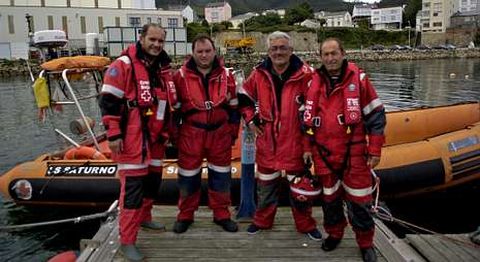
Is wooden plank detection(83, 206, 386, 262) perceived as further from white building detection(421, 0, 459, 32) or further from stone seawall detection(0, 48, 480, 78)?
white building detection(421, 0, 459, 32)

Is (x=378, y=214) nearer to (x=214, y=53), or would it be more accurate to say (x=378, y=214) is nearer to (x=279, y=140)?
(x=279, y=140)

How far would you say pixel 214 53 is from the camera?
402 cm

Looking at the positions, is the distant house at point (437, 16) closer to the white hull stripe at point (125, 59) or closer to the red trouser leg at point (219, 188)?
the red trouser leg at point (219, 188)

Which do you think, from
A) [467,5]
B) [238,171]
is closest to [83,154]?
[238,171]

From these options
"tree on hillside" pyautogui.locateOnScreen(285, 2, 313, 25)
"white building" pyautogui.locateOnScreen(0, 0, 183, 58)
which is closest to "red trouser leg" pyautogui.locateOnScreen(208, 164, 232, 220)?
"white building" pyautogui.locateOnScreen(0, 0, 183, 58)

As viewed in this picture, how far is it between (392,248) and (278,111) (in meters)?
1.44

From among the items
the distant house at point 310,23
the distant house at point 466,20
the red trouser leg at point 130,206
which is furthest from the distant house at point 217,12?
the red trouser leg at point 130,206

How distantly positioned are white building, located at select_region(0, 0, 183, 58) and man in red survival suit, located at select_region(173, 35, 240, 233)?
52.4 meters

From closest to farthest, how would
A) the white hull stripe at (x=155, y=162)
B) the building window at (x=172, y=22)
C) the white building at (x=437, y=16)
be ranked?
the white hull stripe at (x=155, y=162), the building window at (x=172, y=22), the white building at (x=437, y=16)

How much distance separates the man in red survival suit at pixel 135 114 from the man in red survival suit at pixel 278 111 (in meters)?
0.70

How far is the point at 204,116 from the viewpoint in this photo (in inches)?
158

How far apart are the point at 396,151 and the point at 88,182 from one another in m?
4.04

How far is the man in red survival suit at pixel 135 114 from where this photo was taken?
11.8 feet

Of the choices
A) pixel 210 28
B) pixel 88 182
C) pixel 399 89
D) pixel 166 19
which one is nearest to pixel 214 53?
pixel 88 182
